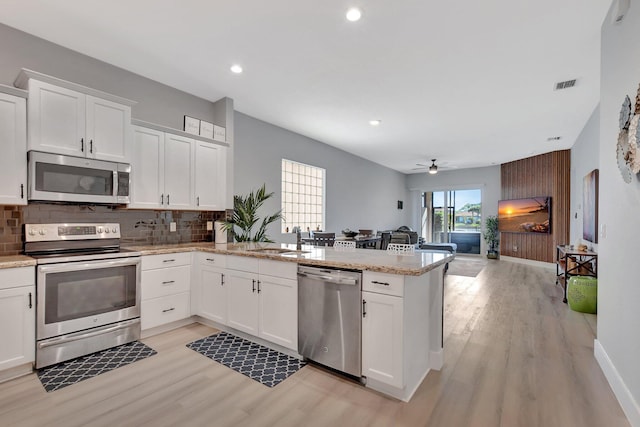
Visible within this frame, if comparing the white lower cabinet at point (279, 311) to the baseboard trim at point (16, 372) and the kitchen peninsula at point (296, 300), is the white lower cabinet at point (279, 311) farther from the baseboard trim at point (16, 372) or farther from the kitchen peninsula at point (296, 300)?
the baseboard trim at point (16, 372)

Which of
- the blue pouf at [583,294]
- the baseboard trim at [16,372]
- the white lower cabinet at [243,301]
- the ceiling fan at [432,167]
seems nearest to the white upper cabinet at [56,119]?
the baseboard trim at [16,372]

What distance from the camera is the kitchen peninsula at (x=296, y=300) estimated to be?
6.63 ft

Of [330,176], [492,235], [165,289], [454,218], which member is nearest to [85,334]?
[165,289]

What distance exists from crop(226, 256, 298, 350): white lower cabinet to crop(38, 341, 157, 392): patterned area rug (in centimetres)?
85

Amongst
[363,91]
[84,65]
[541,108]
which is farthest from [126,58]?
[541,108]

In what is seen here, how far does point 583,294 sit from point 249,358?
426cm

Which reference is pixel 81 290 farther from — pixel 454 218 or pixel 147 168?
pixel 454 218

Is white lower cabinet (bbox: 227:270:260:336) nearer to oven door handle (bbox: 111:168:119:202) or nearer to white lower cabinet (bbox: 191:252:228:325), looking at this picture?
white lower cabinet (bbox: 191:252:228:325)

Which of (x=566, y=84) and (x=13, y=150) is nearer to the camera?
(x=13, y=150)

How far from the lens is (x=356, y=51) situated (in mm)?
3004

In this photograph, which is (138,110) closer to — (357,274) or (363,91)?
(363,91)

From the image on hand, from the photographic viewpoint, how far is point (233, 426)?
1793 millimetres

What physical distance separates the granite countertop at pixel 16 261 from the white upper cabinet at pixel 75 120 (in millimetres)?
926

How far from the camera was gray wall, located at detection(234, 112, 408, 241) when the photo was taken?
493 cm
